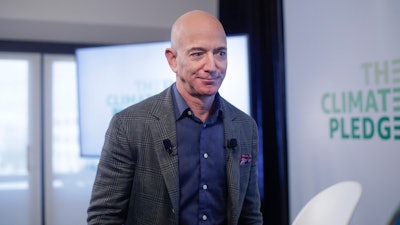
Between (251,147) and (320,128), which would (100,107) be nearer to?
(320,128)

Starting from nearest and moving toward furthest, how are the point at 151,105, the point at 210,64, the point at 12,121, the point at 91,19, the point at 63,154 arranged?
the point at 210,64, the point at 151,105, the point at 91,19, the point at 12,121, the point at 63,154

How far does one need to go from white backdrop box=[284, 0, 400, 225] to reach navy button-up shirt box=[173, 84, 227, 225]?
1327 millimetres

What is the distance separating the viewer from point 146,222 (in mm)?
1238

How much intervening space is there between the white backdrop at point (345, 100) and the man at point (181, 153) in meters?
1.29

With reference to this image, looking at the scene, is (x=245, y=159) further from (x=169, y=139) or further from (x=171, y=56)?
(x=171, y=56)

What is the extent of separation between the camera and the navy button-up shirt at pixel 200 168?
124 cm

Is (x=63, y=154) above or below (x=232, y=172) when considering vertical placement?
below

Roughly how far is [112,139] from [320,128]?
188 centimetres

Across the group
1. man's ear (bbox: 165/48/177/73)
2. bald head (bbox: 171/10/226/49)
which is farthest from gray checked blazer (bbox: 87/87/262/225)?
bald head (bbox: 171/10/226/49)

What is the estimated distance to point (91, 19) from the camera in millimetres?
3482

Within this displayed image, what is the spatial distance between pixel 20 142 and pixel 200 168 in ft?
10.2

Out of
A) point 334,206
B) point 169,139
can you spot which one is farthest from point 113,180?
point 334,206

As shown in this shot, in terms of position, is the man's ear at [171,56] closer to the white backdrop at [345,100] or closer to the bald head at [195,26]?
the bald head at [195,26]

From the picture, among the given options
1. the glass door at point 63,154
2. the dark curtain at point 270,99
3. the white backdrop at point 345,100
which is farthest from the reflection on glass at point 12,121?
the white backdrop at point 345,100
